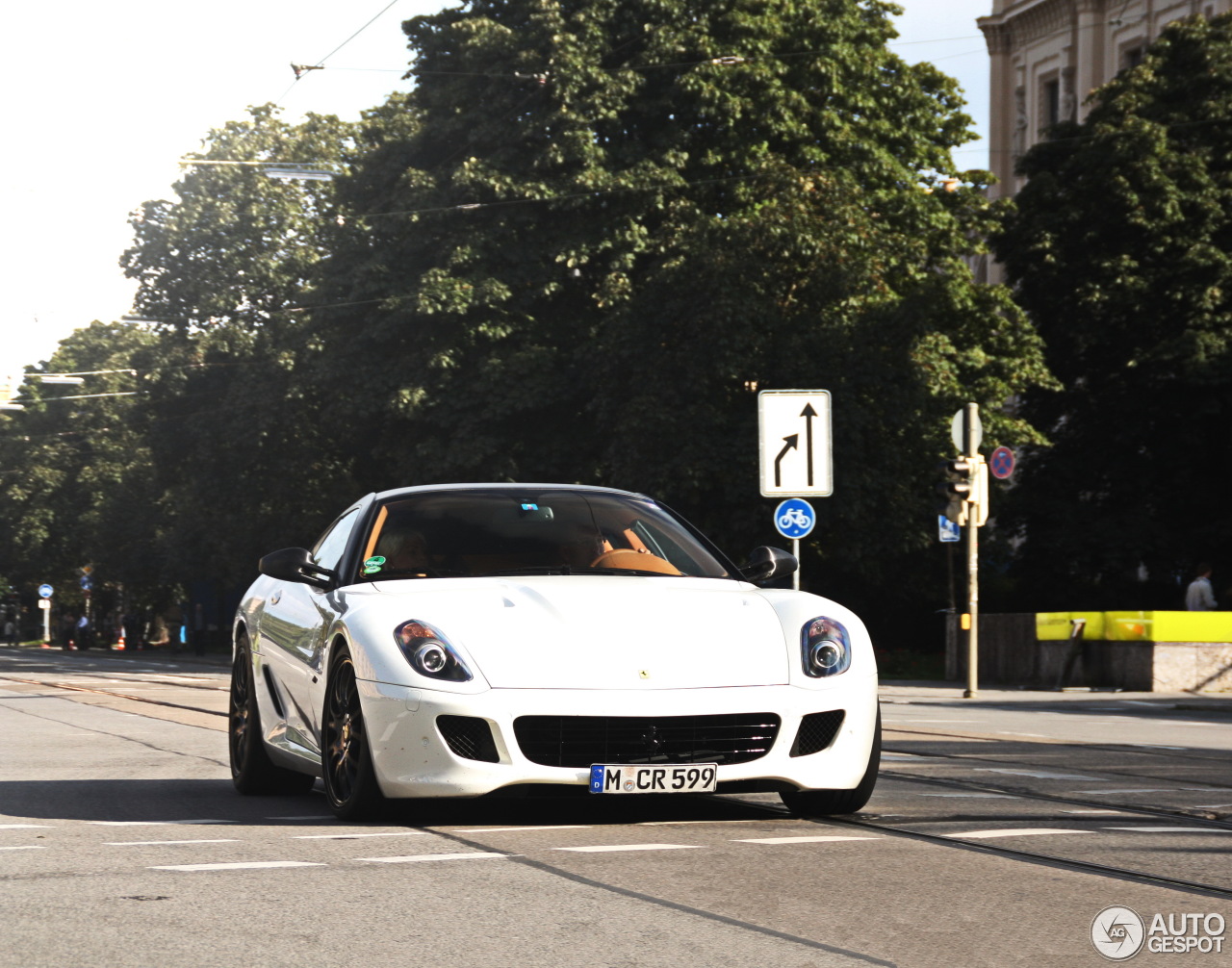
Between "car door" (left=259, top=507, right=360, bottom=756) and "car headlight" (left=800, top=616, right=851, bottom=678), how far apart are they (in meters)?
1.98

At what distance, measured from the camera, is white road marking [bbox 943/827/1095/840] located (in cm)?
769

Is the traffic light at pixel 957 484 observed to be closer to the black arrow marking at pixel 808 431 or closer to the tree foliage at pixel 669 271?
the black arrow marking at pixel 808 431

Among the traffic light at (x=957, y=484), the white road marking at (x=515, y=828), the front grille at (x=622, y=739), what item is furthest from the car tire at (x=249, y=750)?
the traffic light at (x=957, y=484)

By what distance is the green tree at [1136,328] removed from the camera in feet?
128

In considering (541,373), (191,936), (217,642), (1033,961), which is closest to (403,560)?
(191,936)

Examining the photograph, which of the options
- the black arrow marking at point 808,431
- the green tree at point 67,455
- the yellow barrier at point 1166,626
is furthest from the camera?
the green tree at point 67,455

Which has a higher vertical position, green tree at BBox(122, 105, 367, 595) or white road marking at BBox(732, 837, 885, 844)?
green tree at BBox(122, 105, 367, 595)

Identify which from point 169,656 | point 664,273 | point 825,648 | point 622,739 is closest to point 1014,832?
point 825,648

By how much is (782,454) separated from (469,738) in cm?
1299

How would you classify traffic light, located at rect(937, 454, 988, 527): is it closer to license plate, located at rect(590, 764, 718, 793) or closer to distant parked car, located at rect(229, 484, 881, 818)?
Answer: distant parked car, located at rect(229, 484, 881, 818)

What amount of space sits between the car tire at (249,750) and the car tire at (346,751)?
1.17 meters

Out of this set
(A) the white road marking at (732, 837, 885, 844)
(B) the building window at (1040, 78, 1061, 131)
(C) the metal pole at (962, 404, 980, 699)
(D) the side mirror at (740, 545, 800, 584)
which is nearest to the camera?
(A) the white road marking at (732, 837, 885, 844)

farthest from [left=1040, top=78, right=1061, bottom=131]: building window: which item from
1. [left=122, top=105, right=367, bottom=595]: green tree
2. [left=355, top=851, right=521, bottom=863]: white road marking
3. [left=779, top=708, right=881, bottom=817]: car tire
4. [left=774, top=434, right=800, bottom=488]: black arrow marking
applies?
[left=355, top=851, right=521, bottom=863]: white road marking

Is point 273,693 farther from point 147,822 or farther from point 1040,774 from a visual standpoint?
point 1040,774
